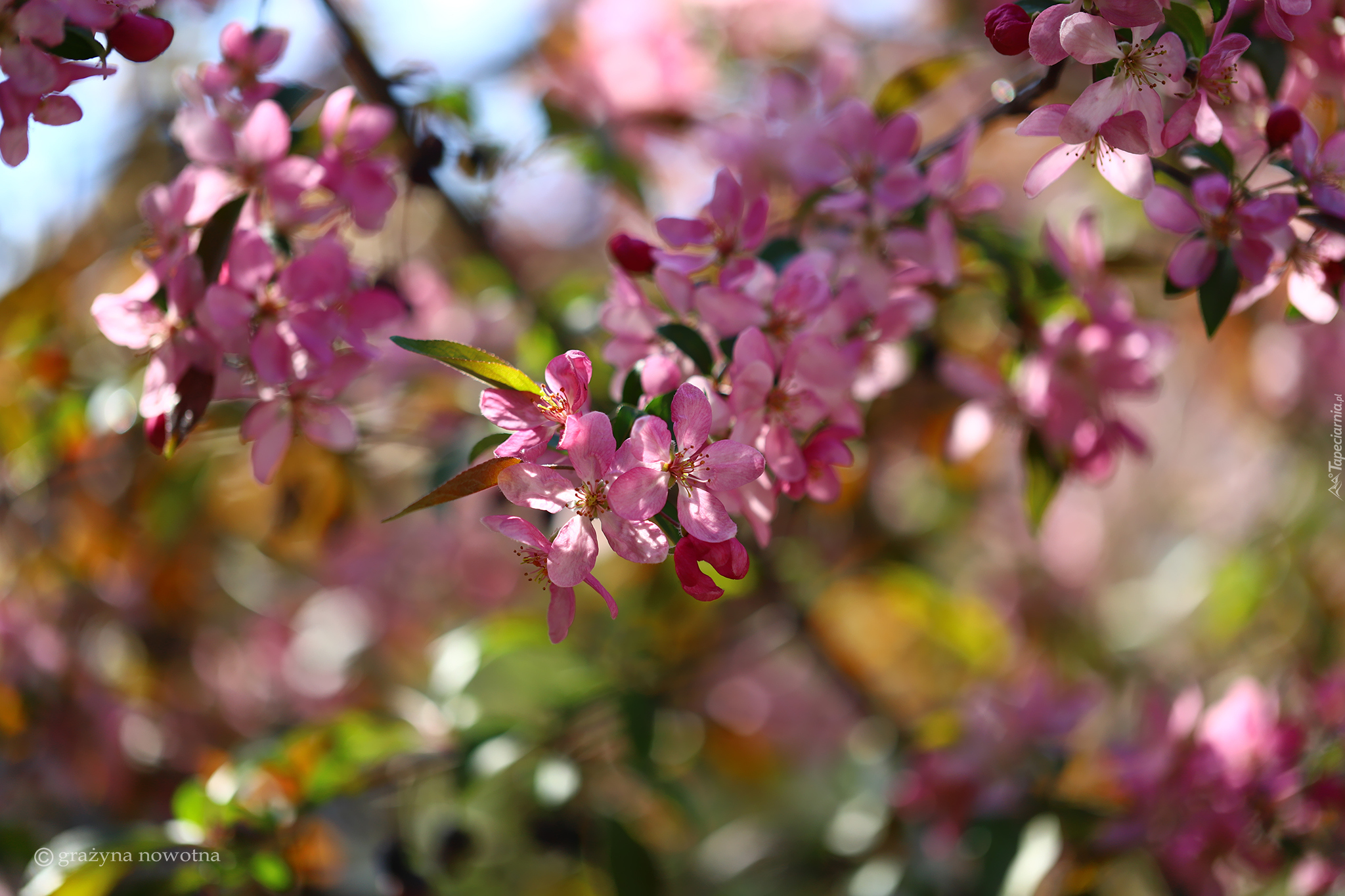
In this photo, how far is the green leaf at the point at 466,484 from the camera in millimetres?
544

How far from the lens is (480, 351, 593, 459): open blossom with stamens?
22.7 inches

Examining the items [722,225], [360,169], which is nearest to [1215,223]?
[722,225]

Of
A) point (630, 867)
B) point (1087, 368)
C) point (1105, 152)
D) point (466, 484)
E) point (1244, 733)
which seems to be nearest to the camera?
point (466, 484)

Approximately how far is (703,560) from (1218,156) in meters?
0.51

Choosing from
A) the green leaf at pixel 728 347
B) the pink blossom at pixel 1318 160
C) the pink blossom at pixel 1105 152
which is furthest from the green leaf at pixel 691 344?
the pink blossom at pixel 1318 160

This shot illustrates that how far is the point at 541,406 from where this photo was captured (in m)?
0.60

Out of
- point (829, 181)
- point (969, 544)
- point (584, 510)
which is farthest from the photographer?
point (969, 544)

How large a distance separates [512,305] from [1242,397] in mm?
1577

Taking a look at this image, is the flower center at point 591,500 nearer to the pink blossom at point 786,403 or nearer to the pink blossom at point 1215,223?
the pink blossom at point 786,403

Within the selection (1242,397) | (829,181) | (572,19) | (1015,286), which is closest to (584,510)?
(829,181)

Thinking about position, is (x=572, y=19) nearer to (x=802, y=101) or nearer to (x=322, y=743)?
(x=802, y=101)

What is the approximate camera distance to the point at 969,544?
187 cm

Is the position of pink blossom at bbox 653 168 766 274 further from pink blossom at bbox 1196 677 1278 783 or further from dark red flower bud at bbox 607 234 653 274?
pink blossom at bbox 1196 677 1278 783

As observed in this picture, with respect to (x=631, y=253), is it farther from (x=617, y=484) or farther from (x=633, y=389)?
(x=617, y=484)
